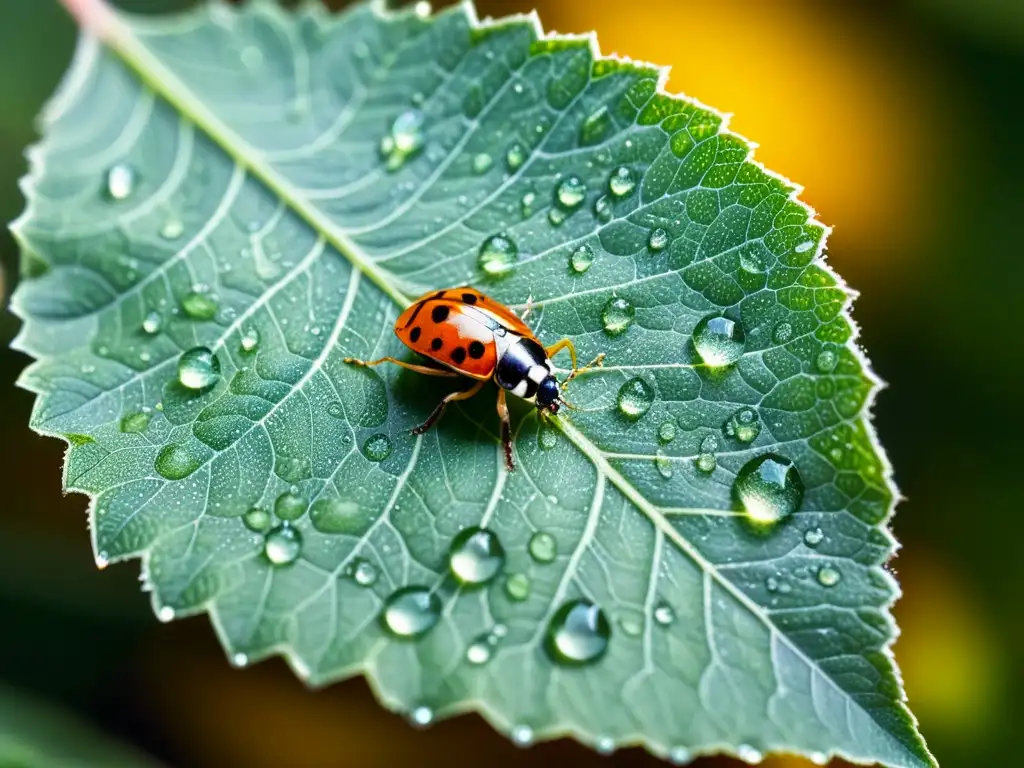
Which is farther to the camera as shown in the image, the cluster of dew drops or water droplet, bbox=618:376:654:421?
water droplet, bbox=618:376:654:421

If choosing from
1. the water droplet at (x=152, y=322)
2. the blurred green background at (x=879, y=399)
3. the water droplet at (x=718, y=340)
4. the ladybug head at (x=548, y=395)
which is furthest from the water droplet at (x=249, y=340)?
the blurred green background at (x=879, y=399)

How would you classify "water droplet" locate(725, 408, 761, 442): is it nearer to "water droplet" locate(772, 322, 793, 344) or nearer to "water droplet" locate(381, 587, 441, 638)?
"water droplet" locate(772, 322, 793, 344)

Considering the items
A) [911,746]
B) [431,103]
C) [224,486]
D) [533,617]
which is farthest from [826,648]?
[431,103]

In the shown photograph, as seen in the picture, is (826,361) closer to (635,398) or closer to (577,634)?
(635,398)

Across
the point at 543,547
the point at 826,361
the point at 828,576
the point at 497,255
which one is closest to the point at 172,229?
the point at 497,255

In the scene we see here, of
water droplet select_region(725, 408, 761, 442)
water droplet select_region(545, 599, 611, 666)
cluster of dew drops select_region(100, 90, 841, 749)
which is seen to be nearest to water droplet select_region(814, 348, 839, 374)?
cluster of dew drops select_region(100, 90, 841, 749)

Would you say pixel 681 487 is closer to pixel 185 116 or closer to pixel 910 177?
pixel 185 116
